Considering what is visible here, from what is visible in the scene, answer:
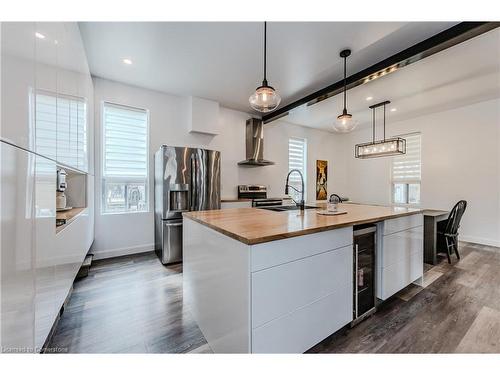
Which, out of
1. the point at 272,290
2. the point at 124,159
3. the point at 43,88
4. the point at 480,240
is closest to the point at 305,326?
the point at 272,290

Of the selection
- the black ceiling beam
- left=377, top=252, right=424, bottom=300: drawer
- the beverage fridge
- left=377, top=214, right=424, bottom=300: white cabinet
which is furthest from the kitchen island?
the black ceiling beam

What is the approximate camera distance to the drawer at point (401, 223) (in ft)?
6.39

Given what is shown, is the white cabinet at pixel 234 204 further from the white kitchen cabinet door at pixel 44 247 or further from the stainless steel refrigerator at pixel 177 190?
the white kitchen cabinet door at pixel 44 247

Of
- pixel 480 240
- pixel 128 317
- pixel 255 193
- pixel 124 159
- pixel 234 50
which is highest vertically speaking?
pixel 234 50

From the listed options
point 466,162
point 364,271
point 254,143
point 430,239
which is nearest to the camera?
point 364,271

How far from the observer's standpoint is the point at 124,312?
194cm

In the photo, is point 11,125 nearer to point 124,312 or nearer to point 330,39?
point 124,312

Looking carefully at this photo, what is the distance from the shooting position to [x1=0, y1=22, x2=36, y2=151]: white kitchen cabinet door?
844 millimetres

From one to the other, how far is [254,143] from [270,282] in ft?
12.5

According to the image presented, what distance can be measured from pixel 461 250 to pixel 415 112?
9.63 ft

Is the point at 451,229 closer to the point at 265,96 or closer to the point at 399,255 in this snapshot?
the point at 399,255

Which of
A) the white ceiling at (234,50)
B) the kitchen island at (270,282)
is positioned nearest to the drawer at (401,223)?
the kitchen island at (270,282)

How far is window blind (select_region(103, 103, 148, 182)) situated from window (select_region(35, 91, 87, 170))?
1208 mm

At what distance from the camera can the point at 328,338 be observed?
1595 mm
